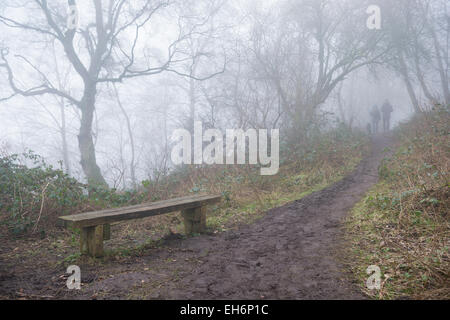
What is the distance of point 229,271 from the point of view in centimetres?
303

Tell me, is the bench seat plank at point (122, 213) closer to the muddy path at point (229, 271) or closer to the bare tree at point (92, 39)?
the muddy path at point (229, 271)

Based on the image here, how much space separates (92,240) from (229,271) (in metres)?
1.70

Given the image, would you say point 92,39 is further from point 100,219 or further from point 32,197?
point 100,219

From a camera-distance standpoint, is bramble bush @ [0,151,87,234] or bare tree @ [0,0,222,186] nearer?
bramble bush @ [0,151,87,234]

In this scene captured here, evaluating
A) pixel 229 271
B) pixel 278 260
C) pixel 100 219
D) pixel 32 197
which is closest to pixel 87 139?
pixel 32 197

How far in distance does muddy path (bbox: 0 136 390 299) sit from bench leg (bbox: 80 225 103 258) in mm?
220

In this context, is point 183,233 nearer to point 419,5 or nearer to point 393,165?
point 393,165

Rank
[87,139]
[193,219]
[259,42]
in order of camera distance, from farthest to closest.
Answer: [259,42], [87,139], [193,219]

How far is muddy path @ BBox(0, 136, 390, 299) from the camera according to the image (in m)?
2.54

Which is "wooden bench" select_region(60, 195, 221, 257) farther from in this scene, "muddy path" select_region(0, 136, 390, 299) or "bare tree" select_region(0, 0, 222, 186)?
"bare tree" select_region(0, 0, 222, 186)

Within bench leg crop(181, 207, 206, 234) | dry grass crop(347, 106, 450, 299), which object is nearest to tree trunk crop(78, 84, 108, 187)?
bench leg crop(181, 207, 206, 234)

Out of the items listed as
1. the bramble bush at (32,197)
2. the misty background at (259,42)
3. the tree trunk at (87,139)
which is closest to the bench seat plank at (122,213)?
the bramble bush at (32,197)
